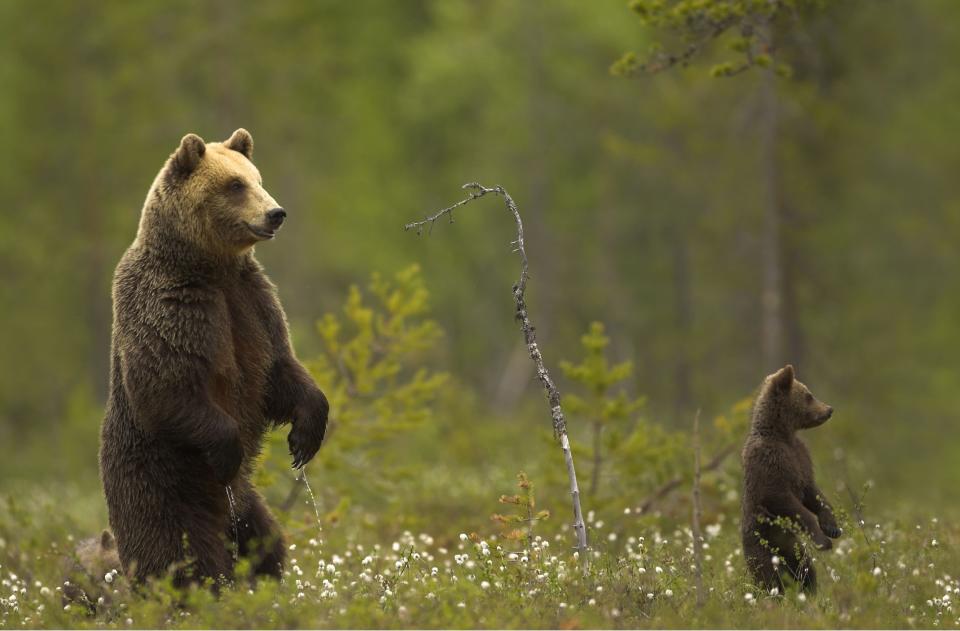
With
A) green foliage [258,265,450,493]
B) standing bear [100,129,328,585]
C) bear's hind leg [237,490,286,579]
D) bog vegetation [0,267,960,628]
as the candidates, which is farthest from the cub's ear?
green foliage [258,265,450,493]

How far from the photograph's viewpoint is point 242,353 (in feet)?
24.8

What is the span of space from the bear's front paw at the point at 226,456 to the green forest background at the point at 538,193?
29.5 feet

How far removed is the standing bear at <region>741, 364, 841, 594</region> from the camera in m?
7.84

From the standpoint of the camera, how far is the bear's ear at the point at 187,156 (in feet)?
24.2

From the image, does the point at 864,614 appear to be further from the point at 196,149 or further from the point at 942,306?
the point at 942,306

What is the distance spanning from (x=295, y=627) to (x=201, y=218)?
233 centimetres

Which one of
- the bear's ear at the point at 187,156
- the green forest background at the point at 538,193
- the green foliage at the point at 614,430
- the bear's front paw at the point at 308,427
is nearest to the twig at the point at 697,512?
the bear's front paw at the point at 308,427

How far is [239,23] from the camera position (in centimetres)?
2872

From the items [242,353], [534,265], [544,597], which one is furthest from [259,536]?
[534,265]

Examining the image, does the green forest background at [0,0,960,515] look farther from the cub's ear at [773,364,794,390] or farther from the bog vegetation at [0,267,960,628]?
the cub's ear at [773,364,794,390]

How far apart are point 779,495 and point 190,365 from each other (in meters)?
3.52

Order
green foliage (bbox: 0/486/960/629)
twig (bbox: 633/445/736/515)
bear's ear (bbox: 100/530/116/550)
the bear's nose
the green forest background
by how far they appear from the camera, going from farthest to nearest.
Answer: the green forest background, twig (bbox: 633/445/736/515), bear's ear (bbox: 100/530/116/550), the bear's nose, green foliage (bbox: 0/486/960/629)

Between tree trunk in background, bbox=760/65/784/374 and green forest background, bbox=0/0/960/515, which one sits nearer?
tree trunk in background, bbox=760/65/784/374

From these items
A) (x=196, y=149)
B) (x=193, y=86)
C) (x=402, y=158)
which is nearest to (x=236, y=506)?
(x=196, y=149)
